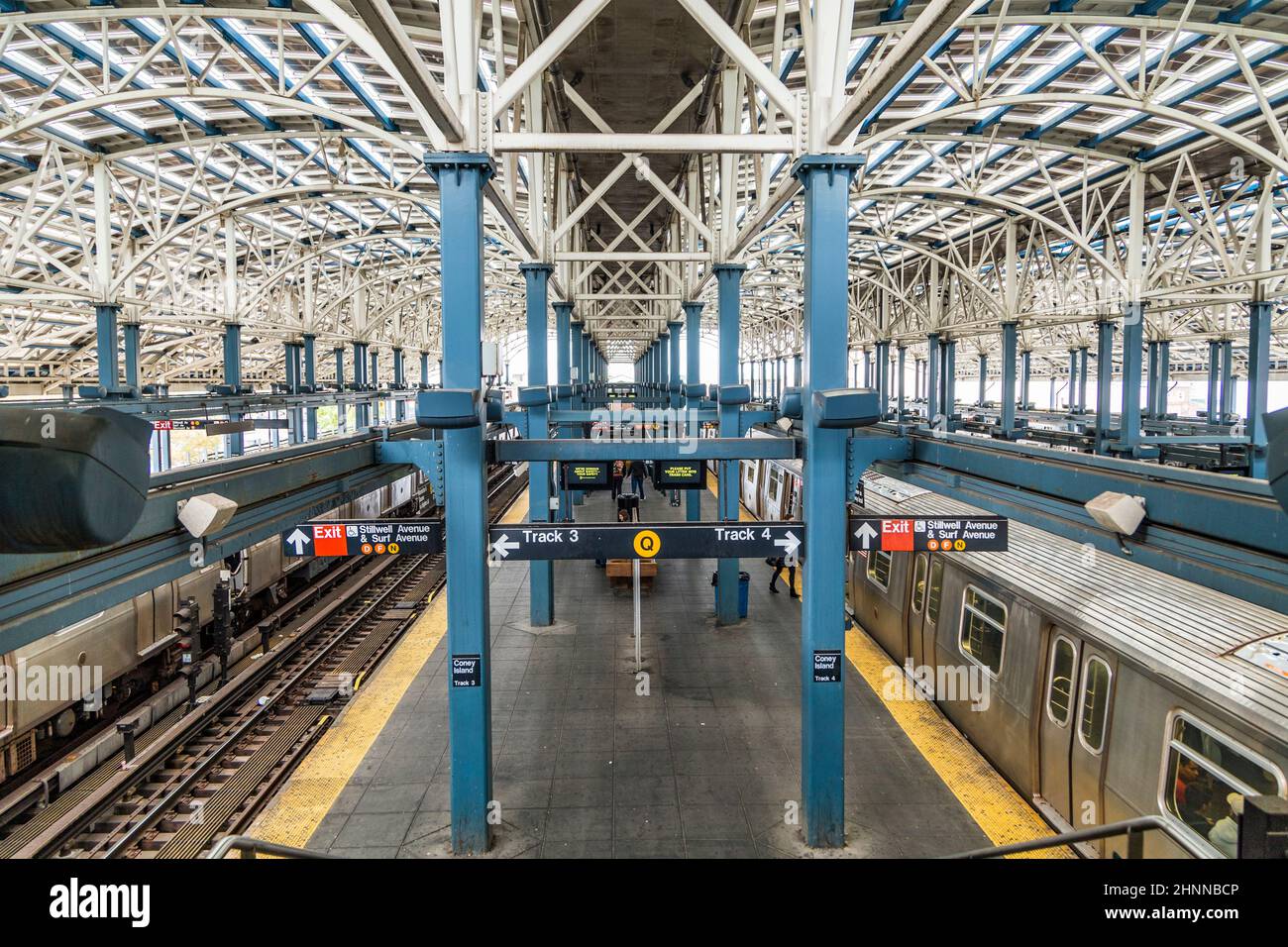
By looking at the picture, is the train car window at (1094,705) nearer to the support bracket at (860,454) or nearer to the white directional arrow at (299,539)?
the support bracket at (860,454)

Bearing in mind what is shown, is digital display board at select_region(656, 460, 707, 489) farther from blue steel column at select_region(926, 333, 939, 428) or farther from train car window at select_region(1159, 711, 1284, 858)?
blue steel column at select_region(926, 333, 939, 428)

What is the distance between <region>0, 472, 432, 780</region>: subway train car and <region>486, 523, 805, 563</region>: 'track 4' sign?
9.41ft

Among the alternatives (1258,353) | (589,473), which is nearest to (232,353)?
(589,473)

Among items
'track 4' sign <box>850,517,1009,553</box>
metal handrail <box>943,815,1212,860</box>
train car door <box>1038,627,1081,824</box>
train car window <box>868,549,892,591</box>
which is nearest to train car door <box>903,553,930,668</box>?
train car window <box>868,549,892,591</box>

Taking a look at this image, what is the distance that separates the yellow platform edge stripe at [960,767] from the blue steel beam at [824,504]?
63.3 inches

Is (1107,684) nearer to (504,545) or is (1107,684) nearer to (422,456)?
(504,545)

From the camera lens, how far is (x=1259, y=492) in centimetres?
399

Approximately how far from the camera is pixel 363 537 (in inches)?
255

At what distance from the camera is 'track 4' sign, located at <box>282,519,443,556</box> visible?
6.40 meters

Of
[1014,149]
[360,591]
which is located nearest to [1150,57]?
[1014,149]

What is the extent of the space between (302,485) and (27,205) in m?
11.4

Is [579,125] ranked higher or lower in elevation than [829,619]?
higher
